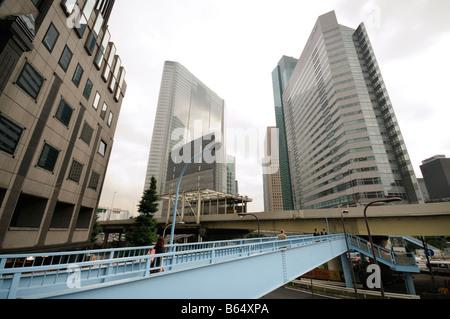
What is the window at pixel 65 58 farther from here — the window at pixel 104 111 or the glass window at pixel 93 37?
the window at pixel 104 111

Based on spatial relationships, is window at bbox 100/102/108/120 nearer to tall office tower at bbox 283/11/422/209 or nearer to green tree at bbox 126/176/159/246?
green tree at bbox 126/176/159/246

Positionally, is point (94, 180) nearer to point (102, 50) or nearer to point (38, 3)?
point (102, 50)

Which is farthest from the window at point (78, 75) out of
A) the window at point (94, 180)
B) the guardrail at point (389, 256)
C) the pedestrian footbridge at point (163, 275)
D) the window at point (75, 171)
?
the guardrail at point (389, 256)

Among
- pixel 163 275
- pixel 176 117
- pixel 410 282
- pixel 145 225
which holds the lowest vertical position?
pixel 410 282

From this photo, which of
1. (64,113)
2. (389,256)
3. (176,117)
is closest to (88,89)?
(64,113)

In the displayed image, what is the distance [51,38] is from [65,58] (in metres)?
1.92

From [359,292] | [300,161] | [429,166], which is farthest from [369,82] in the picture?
[429,166]

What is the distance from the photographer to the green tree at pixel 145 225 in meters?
30.3

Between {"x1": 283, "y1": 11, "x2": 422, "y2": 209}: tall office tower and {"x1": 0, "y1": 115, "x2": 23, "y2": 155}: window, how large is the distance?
2840 inches

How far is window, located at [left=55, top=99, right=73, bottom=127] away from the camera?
16.2 meters

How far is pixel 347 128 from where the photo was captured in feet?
220

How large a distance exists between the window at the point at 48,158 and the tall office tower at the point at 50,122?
8 cm
